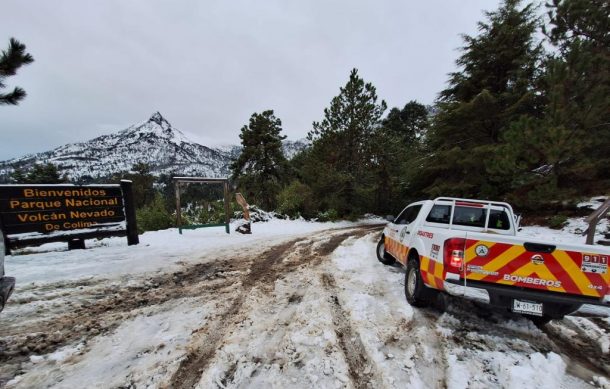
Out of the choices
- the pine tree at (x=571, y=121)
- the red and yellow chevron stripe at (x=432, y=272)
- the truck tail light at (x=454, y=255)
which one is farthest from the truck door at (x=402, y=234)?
the pine tree at (x=571, y=121)

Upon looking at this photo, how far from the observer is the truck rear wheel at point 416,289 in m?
4.29

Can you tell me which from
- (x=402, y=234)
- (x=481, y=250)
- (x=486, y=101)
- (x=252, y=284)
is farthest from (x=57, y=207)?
(x=486, y=101)

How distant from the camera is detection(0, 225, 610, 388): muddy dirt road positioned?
2.78 m

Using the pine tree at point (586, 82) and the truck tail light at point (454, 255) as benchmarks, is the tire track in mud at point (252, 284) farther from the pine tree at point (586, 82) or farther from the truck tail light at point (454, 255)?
the pine tree at point (586, 82)

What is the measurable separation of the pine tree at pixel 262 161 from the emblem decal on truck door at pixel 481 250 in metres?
20.2

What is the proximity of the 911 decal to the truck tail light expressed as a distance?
1341mm

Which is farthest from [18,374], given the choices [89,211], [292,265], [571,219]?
[571,219]

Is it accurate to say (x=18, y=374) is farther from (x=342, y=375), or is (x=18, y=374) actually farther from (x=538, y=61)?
(x=538, y=61)

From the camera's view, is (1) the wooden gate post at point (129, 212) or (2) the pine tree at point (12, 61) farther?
(1) the wooden gate post at point (129, 212)

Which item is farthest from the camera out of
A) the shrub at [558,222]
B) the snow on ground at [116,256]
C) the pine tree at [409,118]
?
the pine tree at [409,118]

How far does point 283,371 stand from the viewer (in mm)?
2836

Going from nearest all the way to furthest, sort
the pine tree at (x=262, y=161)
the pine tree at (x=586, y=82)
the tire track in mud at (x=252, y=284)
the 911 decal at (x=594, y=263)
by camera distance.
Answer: the tire track in mud at (x=252, y=284) → the 911 decal at (x=594, y=263) → the pine tree at (x=586, y=82) → the pine tree at (x=262, y=161)

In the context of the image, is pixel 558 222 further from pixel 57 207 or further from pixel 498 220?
pixel 57 207

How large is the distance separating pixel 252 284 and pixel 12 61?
26.2ft
